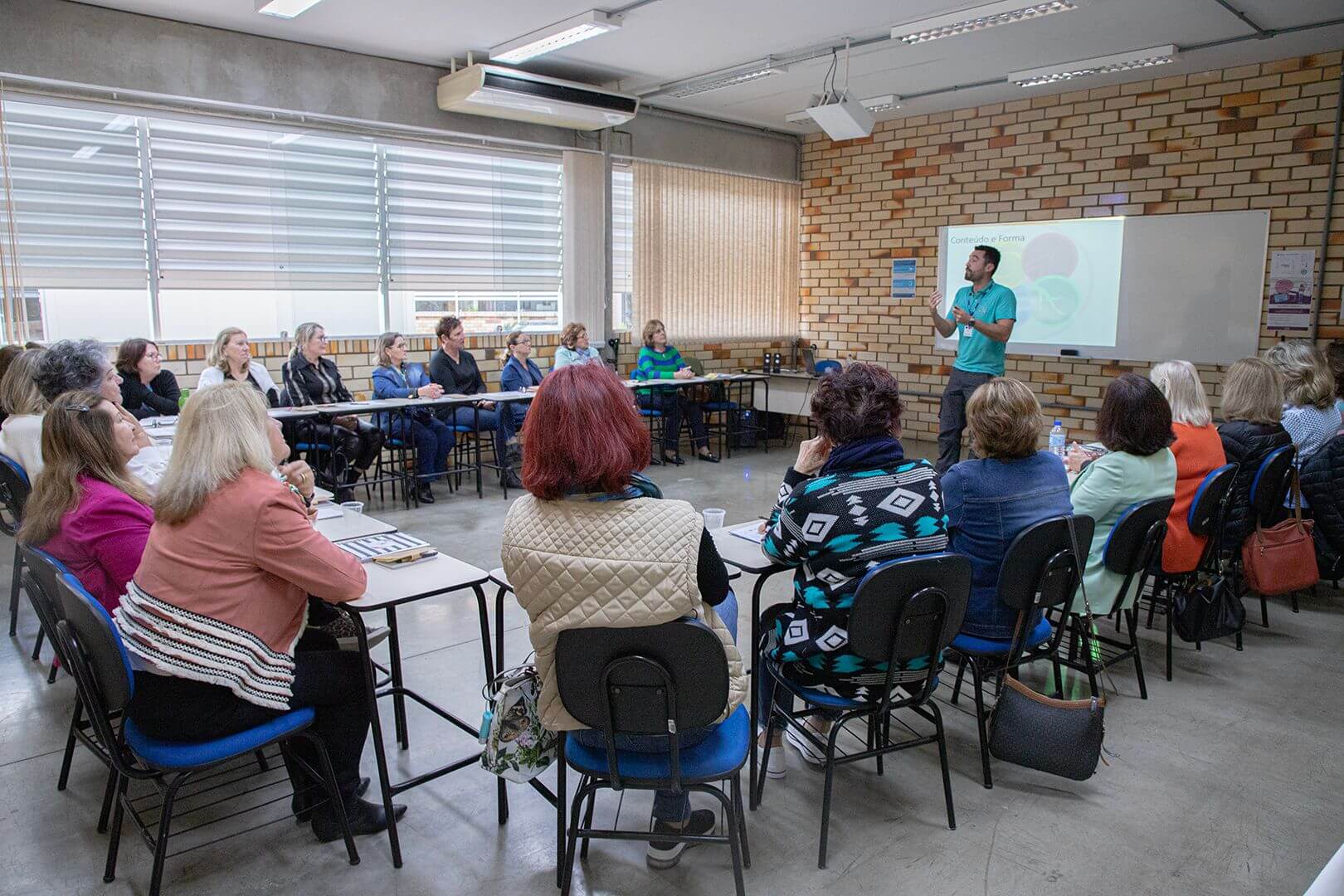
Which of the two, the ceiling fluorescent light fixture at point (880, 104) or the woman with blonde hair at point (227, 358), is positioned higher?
the ceiling fluorescent light fixture at point (880, 104)

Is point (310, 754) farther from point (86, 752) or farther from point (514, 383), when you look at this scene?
point (514, 383)

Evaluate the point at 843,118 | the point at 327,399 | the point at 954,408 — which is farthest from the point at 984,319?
the point at 327,399

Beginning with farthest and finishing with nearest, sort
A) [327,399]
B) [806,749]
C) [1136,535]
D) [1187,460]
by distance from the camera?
[327,399] < [1187,460] < [1136,535] < [806,749]

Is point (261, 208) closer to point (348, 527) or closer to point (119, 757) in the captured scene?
point (348, 527)

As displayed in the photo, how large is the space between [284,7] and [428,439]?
2859mm

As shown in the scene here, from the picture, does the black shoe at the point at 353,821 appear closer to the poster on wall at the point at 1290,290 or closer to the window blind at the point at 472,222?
the window blind at the point at 472,222

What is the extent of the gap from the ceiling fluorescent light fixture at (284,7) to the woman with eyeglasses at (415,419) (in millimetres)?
2210

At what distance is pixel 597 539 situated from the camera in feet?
5.93

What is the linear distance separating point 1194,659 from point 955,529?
1.66 meters

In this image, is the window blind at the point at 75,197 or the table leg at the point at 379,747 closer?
the table leg at the point at 379,747

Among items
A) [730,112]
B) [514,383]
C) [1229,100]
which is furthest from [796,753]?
[730,112]

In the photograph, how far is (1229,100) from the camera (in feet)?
21.9

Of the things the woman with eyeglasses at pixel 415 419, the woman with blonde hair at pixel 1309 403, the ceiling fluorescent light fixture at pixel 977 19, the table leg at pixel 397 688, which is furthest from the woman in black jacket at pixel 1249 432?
the woman with eyeglasses at pixel 415 419

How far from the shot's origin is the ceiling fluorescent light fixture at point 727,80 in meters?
6.76
